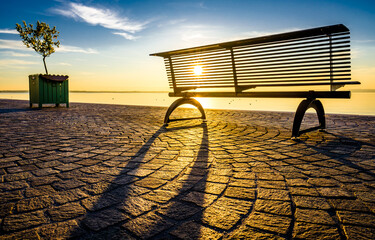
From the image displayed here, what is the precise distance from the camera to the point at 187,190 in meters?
1.96

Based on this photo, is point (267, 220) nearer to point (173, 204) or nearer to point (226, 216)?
point (226, 216)

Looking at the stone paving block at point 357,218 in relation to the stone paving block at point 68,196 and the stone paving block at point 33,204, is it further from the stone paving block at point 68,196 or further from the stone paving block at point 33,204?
the stone paving block at point 33,204

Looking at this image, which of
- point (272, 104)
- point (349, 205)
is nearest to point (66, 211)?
point (349, 205)

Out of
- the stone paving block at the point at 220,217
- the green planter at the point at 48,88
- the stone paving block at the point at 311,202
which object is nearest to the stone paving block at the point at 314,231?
the stone paving block at the point at 311,202

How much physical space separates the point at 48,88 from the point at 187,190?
9.97 m

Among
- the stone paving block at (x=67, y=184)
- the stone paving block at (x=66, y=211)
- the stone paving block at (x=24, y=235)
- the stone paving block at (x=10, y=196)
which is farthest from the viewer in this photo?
the stone paving block at (x=67, y=184)

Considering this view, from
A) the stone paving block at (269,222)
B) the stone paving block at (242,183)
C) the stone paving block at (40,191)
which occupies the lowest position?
the stone paving block at (269,222)

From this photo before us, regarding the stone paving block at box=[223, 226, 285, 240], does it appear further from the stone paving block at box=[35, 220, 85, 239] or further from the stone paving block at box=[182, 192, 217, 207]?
the stone paving block at box=[35, 220, 85, 239]

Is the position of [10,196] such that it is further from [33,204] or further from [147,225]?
[147,225]

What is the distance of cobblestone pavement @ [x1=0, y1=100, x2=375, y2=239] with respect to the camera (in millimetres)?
1426

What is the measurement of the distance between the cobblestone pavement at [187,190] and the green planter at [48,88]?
688cm

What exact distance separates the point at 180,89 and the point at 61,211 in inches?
169

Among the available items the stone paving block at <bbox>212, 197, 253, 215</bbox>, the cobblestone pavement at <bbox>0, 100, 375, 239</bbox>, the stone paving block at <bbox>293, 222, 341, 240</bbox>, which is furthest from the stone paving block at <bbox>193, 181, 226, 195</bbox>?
the stone paving block at <bbox>293, 222, 341, 240</bbox>

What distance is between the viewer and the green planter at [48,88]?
9523mm
